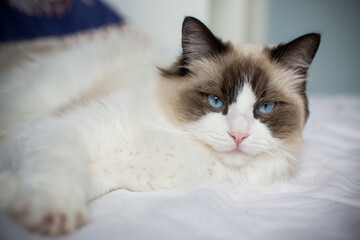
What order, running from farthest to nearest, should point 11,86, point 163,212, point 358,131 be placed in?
point 358,131 → point 11,86 → point 163,212

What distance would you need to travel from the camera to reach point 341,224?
0.81 metres

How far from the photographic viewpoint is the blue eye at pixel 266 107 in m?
1.10

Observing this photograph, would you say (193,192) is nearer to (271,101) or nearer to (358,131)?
(271,101)

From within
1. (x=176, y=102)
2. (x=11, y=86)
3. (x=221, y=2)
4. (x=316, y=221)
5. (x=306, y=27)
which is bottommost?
(x=316, y=221)

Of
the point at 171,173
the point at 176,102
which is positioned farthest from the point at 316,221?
the point at 176,102

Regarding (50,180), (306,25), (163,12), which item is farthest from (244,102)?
(306,25)

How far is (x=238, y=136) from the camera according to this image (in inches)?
38.3

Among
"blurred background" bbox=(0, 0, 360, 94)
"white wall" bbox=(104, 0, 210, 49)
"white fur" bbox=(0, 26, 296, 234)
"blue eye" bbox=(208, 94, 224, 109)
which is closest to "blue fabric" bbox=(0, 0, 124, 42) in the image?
"white wall" bbox=(104, 0, 210, 49)

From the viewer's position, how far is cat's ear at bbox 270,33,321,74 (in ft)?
3.67

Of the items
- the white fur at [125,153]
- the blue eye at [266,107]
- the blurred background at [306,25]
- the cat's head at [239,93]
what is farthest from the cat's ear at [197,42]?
the blurred background at [306,25]

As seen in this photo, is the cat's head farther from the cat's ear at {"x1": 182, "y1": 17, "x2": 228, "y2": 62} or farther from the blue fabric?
the blue fabric

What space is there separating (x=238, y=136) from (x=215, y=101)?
20 cm

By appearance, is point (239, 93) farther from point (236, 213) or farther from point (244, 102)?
point (236, 213)

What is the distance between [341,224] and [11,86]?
1797 mm
